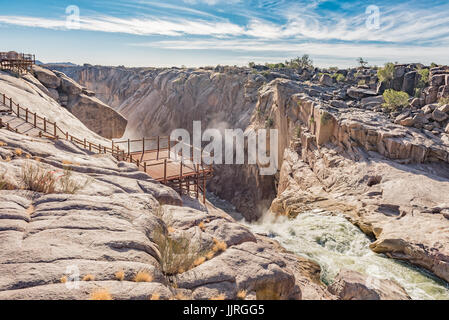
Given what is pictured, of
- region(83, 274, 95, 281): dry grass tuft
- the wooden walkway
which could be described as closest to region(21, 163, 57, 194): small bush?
region(83, 274, 95, 281): dry grass tuft

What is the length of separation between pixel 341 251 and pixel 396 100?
51.5 feet

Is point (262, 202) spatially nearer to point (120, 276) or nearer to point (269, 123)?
Result: point (269, 123)

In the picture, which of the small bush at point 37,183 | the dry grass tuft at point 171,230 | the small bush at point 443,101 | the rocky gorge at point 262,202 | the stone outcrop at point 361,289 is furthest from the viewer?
the small bush at point 443,101

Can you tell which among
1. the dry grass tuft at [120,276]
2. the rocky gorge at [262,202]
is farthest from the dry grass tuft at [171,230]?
the dry grass tuft at [120,276]

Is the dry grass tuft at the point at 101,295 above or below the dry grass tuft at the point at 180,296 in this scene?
above

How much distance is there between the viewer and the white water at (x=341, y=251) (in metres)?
12.6

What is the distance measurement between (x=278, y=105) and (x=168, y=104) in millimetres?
32493

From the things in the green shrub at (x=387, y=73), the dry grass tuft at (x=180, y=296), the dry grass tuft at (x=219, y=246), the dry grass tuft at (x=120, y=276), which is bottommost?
the dry grass tuft at (x=180, y=296)

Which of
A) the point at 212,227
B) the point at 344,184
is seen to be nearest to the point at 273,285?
the point at 212,227

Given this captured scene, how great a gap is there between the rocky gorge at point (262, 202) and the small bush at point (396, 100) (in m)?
0.61

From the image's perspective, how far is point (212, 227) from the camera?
970cm

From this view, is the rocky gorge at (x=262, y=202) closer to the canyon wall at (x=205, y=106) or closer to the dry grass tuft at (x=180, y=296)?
the dry grass tuft at (x=180, y=296)

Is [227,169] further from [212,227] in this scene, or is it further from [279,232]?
[212,227]

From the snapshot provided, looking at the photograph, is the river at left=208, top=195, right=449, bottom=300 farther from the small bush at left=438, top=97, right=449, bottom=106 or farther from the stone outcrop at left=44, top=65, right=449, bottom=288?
the small bush at left=438, top=97, right=449, bottom=106
